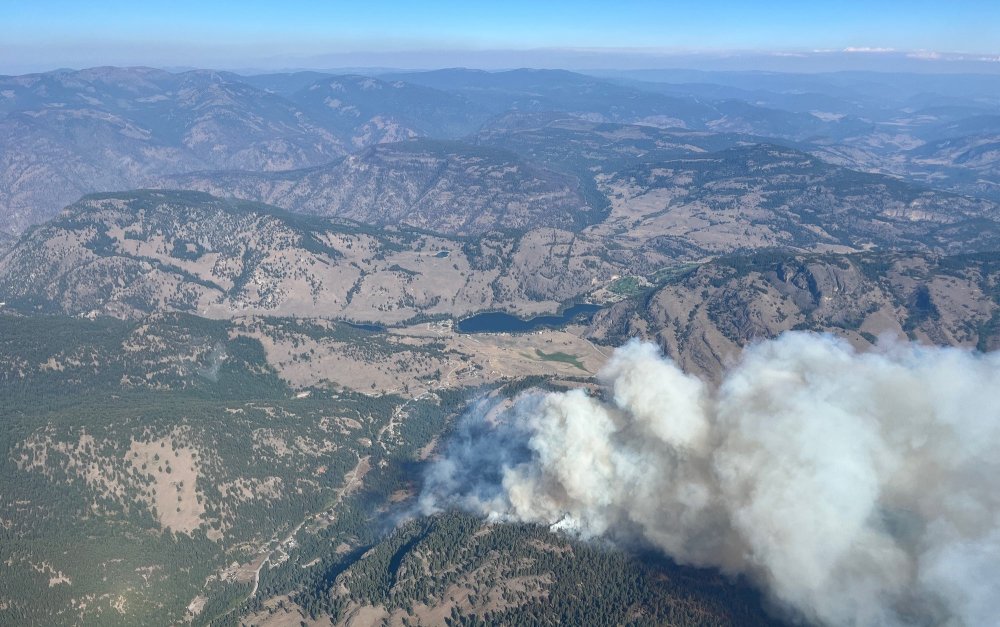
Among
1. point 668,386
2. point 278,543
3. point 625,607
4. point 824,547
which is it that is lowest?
point 278,543

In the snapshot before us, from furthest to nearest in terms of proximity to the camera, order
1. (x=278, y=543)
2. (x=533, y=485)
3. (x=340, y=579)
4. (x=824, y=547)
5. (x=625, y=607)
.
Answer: (x=278, y=543)
(x=533, y=485)
(x=340, y=579)
(x=625, y=607)
(x=824, y=547)

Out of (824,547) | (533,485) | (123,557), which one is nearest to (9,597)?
(123,557)

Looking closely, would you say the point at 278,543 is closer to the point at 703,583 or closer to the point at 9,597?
the point at 9,597

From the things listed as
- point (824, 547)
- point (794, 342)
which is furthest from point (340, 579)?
point (794, 342)

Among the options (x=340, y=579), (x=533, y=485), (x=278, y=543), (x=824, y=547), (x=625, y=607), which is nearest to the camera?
(x=824, y=547)

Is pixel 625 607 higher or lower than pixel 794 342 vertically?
lower

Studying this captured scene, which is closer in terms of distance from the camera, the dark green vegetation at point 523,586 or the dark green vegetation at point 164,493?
the dark green vegetation at point 523,586

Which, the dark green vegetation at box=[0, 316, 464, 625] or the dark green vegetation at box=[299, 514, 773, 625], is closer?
the dark green vegetation at box=[299, 514, 773, 625]

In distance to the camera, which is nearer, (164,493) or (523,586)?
(523,586)

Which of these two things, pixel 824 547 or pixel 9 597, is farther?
pixel 9 597

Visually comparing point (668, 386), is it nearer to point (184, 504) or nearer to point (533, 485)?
point (533, 485)
